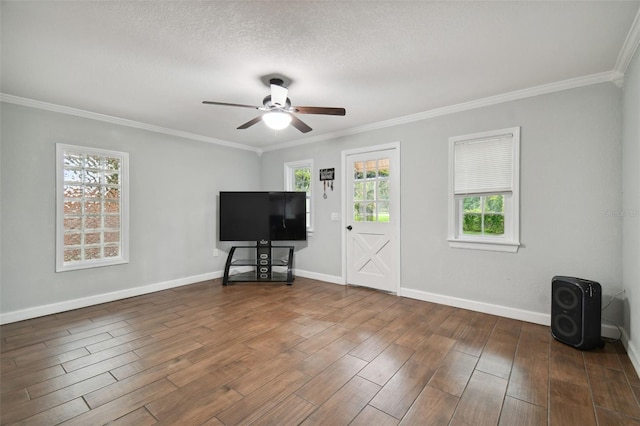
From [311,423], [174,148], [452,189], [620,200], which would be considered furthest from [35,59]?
[620,200]

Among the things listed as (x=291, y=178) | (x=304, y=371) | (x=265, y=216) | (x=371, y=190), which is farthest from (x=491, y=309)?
(x=291, y=178)

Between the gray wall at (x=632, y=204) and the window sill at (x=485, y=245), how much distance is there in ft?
2.91

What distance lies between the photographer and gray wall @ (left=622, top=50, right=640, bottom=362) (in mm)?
2227

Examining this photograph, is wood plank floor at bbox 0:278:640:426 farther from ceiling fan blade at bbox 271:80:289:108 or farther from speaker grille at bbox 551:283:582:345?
ceiling fan blade at bbox 271:80:289:108

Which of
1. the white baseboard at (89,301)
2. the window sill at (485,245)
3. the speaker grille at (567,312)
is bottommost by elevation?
the white baseboard at (89,301)

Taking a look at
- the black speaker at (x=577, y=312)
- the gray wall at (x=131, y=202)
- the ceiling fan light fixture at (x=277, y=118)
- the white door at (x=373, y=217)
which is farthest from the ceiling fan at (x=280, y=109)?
the black speaker at (x=577, y=312)

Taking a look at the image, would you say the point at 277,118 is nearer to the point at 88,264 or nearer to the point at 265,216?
the point at 265,216

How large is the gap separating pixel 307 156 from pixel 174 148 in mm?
2267

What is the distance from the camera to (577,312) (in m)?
2.57

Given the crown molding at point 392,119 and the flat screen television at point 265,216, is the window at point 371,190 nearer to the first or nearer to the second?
the crown molding at point 392,119

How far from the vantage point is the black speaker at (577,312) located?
250 cm

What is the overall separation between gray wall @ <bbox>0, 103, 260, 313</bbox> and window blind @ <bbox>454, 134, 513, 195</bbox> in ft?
13.0

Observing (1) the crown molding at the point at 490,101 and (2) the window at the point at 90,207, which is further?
(2) the window at the point at 90,207

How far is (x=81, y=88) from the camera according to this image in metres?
3.07
